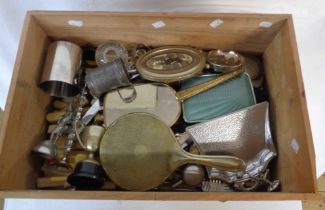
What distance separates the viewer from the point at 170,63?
672 mm

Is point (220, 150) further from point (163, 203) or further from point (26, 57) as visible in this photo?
point (26, 57)

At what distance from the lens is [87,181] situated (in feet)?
1.87

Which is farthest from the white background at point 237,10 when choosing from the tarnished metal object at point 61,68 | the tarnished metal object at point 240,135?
the tarnished metal object at point 240,135

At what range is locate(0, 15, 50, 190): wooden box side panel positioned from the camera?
54 centimetres

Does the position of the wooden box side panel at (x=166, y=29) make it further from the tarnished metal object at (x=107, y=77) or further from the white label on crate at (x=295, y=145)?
the white label on crate at (x=295, y=145)

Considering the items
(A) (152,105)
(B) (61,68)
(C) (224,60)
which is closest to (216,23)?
(C) (224,60)

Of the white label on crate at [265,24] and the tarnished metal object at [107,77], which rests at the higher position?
the white label on crate at [265,24]

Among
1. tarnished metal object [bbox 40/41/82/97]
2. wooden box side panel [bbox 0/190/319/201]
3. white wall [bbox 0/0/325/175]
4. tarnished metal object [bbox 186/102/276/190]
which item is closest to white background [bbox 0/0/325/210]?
white wall [bbox 0/0/325/175]

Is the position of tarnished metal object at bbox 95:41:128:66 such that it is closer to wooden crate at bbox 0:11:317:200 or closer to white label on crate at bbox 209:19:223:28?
wooden crate at bbox 0:11:317:200

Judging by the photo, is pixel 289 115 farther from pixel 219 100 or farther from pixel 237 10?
pixel 237 10

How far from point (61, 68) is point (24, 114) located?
11cm

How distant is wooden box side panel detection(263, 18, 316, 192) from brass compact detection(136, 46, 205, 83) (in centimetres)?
14

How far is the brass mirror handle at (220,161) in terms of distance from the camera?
545 mm

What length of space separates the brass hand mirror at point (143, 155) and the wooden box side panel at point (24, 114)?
0.14 metres
